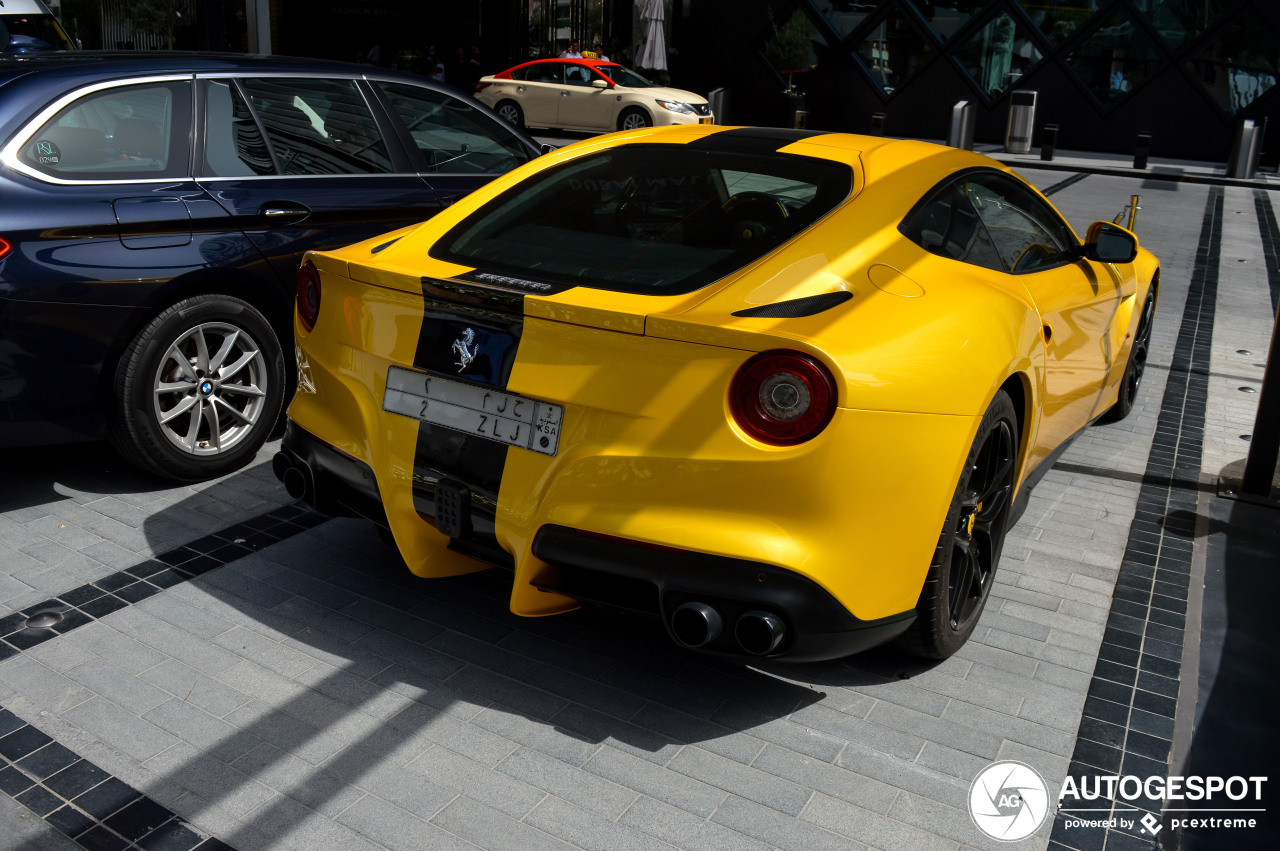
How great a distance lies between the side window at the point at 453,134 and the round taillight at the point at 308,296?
2.17m

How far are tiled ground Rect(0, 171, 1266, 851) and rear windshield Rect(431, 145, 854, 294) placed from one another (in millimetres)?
1181

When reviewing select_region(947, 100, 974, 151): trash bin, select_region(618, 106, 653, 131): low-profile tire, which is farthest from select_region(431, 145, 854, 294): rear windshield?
select_region(947, 100, 974, 151): trash bin

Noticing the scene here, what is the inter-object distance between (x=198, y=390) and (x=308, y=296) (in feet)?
4.43

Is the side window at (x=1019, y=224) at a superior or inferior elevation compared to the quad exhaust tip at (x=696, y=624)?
superior

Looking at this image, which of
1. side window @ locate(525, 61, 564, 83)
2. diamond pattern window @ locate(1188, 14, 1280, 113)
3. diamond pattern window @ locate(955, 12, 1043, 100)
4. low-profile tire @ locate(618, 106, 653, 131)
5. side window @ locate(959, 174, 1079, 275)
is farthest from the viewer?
diamond pattern window @ locate(955, 12, 1043, 100)

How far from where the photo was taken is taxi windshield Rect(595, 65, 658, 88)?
21312mm

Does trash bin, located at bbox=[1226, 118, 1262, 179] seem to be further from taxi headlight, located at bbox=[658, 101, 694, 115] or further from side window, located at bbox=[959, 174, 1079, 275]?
side window, located at bbox=[959, 174, 1079, 275]

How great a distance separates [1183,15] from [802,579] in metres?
24.7

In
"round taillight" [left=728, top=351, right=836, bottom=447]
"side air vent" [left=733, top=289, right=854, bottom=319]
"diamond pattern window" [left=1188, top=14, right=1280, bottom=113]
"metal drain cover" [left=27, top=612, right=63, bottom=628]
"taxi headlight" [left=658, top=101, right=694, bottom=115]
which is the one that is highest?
"diamond pattern window" [left=1188, top=14, right=1280, bottom=113]

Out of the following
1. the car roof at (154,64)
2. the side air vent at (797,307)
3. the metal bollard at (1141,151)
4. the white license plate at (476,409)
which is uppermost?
the metal bollard at (1141,151)

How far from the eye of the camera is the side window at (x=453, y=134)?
5.55m

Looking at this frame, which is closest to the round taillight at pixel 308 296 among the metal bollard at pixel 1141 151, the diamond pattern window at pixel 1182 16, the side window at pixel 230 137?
the side window at pixel 230 137

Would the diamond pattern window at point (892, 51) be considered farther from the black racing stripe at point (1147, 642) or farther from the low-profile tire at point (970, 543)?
the low-profile tire at point (970, 543)

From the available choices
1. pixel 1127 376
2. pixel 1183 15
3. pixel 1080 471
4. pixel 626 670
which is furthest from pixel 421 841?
pixel 1183 15
